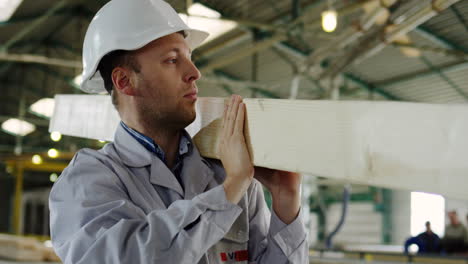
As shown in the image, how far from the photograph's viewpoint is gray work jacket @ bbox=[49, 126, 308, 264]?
1089 mm

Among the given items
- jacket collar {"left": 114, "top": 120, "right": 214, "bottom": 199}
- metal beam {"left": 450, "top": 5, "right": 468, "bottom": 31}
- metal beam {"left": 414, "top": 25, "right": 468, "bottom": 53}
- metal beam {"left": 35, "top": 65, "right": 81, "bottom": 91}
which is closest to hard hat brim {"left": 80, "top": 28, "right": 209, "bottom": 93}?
jacket collar {"left": 114, "top": 120, "right": 214, "bottom": 199}

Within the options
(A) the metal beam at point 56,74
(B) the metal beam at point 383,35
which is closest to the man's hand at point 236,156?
(B) the metal beam at point 383,35

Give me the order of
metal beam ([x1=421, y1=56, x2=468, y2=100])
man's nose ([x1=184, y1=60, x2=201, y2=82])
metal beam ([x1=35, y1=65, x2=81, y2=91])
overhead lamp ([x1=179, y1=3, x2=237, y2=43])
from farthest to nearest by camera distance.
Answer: metal beam ([x1=35, y1=65, x2=81, y2=91]) < metal beam ([x1=421, y1=56, x2=468, y2=100]) < overhead lamp ([x1=179, y1=3, x2=237, y2=43]) < man's nose ([x1=184, y1=60, x2=201, y2=82])

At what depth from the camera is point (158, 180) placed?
1.39 meters

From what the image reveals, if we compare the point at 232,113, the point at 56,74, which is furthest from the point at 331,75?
the point at 56,74

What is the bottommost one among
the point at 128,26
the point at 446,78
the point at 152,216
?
the point at 152,216

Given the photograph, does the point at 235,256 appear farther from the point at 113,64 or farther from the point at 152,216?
the point at 113,64

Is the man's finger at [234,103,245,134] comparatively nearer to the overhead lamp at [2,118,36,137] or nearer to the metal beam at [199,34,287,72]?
the metal beam at [199,34,287,72]

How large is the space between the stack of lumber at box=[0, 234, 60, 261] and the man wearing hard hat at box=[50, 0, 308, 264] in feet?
17.0

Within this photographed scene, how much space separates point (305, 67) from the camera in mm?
9102

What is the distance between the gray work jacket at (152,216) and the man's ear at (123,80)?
0.39 ft

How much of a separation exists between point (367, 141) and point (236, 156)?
0.40 m

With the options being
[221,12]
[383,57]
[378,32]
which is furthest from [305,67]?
[383,57]

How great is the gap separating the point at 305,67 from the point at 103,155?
7966 mm
